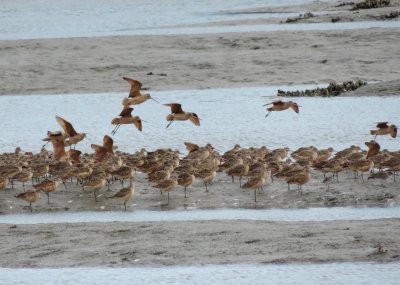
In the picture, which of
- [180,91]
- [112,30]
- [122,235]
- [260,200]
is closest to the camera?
[122,235]

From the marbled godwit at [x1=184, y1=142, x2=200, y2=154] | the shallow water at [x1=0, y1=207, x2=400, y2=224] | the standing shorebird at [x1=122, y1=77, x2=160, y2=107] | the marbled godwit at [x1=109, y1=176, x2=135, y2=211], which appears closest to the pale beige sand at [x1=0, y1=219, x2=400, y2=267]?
the shallow water at [x1=0, y1=207, x2=400, y2=224]

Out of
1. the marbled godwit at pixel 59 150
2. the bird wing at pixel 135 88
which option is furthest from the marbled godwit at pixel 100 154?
the bird wing at pixel 135 88

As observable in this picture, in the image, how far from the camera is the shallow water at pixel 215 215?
12625 mm

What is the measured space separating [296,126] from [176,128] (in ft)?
7.17

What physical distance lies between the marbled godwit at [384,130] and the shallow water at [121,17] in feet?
49.1

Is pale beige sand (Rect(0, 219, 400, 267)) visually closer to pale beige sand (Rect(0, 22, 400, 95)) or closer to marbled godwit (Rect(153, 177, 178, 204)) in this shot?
marbled godwit (Rect(153, 177, 178, 204))

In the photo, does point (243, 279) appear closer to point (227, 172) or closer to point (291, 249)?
point (291, 249)

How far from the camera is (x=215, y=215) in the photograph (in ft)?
42.7

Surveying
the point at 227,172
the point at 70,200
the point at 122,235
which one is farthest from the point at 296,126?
the point at 122,235

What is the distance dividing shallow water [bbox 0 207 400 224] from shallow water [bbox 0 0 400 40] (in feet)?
65.4

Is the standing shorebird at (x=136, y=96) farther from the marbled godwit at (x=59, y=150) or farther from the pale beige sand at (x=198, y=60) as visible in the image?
the pale beige sand at (x=198, y=60)

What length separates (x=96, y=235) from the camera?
11.7m

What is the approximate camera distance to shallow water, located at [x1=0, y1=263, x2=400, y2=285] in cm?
974

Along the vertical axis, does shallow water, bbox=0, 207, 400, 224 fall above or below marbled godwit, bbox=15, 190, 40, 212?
below
